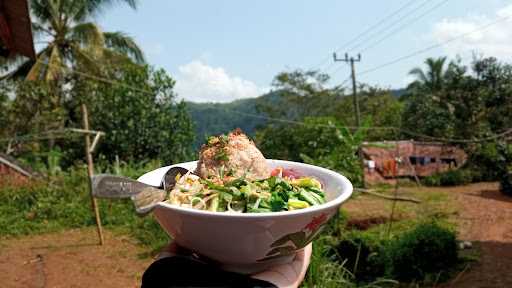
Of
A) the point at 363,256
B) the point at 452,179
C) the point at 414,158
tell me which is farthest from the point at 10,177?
the point at 414,158

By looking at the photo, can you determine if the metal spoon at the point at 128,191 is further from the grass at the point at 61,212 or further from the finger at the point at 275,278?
the grass at the point at 61,212

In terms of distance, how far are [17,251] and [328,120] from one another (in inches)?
264

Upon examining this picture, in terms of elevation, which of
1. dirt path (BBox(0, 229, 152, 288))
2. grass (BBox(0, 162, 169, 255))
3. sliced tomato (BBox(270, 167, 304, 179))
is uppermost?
sliced tomato (BBox(270, 167, 304, 179))

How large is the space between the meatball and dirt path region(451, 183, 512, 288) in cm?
557

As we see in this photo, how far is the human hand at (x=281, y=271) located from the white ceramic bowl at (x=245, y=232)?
2cm

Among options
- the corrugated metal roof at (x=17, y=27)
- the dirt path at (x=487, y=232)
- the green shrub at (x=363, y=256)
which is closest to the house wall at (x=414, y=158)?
the dirt path at (x=487, y=232)

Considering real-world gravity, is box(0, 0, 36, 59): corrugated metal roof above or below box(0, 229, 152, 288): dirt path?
above

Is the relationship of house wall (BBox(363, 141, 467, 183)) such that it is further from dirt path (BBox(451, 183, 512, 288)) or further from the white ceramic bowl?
the white ceramic bowl

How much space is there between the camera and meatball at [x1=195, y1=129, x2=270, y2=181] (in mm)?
1292

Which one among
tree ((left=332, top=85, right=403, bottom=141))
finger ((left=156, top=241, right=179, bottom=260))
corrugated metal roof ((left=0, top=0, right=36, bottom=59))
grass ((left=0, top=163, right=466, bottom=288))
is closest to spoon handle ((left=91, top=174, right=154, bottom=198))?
finger ((left=156, top=241, right=179, bottom=260))

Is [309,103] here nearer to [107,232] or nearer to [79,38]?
[79,38]

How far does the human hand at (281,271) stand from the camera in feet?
3.30

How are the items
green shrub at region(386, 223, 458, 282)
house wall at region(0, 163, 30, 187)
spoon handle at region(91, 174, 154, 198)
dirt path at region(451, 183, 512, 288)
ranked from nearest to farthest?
spoon handle at region(91, 174, 154, 198) → dirt path at region(451, 183, 512, 288) → green shrub at region(386, 223, 458, 282) → house wall at region(0, 163, 30, 187)

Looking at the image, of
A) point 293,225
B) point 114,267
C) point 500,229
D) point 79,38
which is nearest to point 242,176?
point 293,225
